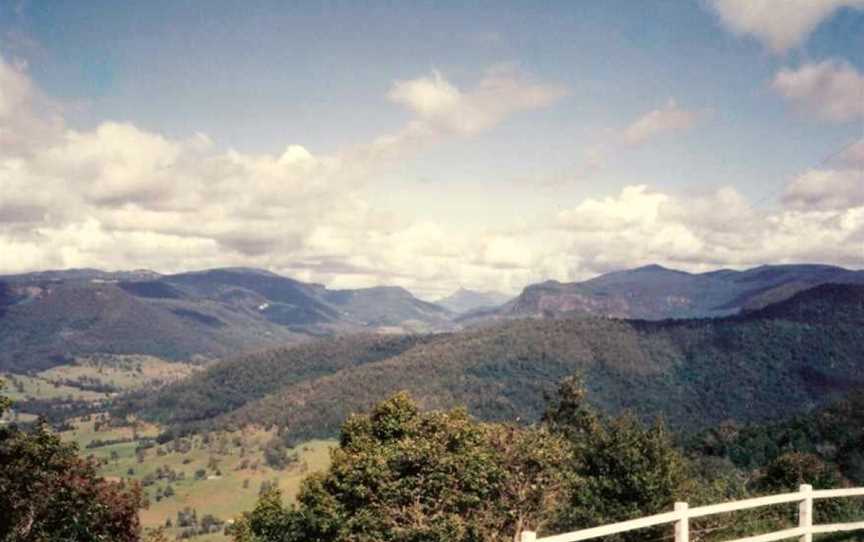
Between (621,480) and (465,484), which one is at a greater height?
(465,484)

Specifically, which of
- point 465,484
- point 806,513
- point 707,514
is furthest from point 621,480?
point 707,514

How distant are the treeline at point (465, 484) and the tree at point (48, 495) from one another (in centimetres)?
1115

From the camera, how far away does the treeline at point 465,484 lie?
35344 mm

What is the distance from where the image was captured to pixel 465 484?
118 feet

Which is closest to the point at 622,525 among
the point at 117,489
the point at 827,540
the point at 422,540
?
the point at 827,540

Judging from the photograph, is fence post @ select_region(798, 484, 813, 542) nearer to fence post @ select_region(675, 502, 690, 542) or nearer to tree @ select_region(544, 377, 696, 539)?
fence post @ select_region(675, 502, 690, 542)

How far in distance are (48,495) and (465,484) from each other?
66.1 feet

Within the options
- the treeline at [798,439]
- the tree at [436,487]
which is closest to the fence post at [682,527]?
the tree at [436,487]

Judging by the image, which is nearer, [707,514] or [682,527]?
[682,527]

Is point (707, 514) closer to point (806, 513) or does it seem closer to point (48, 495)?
point (806, 513)

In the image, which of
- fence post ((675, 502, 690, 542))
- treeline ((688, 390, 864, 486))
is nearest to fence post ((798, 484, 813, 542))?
fence post ((675, 502, 690, 542))

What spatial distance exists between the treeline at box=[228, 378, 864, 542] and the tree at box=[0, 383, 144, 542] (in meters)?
11.1

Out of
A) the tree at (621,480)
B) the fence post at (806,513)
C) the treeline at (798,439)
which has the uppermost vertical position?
the fence post at (806,513)

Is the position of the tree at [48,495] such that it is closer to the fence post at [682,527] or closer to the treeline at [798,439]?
the fence post at [682,527]
